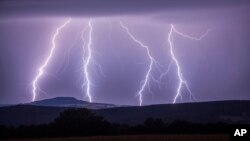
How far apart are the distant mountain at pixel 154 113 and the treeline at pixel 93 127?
75mm

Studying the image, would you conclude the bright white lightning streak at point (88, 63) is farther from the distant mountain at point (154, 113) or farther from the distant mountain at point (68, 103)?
the distant mountain at point (154, 113)

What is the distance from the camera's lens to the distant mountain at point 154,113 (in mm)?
8305

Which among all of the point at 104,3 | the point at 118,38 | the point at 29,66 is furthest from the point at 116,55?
the point at 29,66

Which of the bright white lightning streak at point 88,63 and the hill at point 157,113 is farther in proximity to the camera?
the bright white lightning streak at point 88,63

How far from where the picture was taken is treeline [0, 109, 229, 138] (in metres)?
8.47

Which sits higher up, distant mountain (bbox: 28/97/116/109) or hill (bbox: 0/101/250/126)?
distant mountain (bbox: 28/97/116/109)

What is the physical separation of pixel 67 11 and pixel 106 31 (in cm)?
66

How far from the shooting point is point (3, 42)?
8.58 metres

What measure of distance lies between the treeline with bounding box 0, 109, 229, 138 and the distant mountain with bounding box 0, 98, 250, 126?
0.25ft

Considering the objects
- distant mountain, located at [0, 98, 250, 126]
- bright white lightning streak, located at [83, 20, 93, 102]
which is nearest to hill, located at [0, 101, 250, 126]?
distant mountain, located at [0, 98, 250, 126]

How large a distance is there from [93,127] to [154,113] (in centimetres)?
97

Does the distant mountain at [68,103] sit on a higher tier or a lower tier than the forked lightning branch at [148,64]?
lower

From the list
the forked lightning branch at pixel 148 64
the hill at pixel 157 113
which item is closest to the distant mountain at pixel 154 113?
the hill at pixel 157 113

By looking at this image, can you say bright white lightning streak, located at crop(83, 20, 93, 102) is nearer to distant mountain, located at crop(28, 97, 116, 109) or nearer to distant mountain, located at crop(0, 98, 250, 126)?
distant mountain, located at crop(28, 97, 116, 109)
